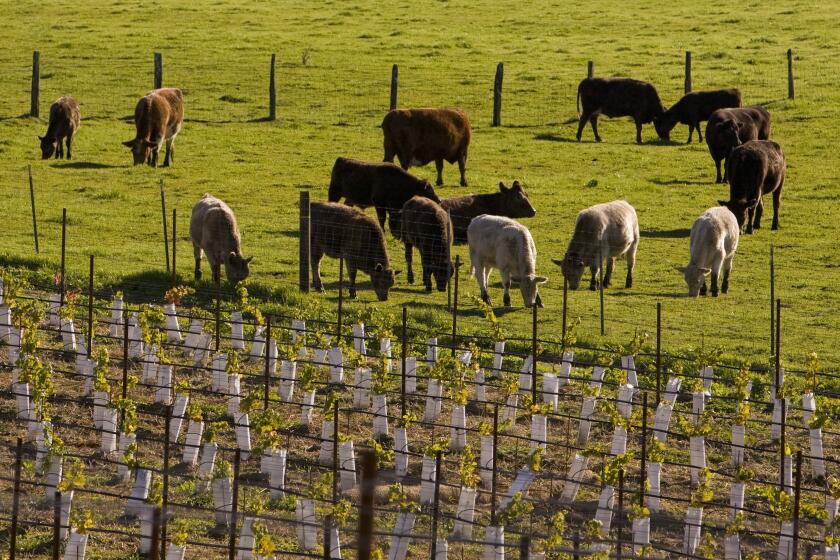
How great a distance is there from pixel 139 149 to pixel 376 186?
22.4 ft

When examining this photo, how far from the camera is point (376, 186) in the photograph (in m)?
24.0

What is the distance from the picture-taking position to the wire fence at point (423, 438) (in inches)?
429

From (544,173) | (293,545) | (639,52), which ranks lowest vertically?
(293,545)

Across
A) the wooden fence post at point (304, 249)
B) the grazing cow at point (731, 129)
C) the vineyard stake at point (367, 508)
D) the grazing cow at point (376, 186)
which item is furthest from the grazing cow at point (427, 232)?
the vineyard stake at point (367, 508)

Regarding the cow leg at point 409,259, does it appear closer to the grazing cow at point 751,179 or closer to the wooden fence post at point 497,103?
the grazing cow at point 751,179

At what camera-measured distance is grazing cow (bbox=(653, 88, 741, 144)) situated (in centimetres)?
3278

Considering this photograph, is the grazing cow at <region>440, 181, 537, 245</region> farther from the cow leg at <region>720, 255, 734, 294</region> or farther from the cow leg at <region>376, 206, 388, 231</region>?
the cow leg at <region>720, 255, 734, 294</region>

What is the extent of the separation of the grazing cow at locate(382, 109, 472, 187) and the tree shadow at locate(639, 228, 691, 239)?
4.99m

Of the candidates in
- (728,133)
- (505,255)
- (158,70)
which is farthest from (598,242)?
(158,70)

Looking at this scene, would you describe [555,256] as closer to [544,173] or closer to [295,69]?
[544,173]

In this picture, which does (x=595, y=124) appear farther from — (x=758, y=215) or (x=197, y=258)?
(x=197, y=258)

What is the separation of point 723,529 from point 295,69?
29.1 m

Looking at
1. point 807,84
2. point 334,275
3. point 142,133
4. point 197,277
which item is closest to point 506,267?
point 334,275

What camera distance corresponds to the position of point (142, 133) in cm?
2891
